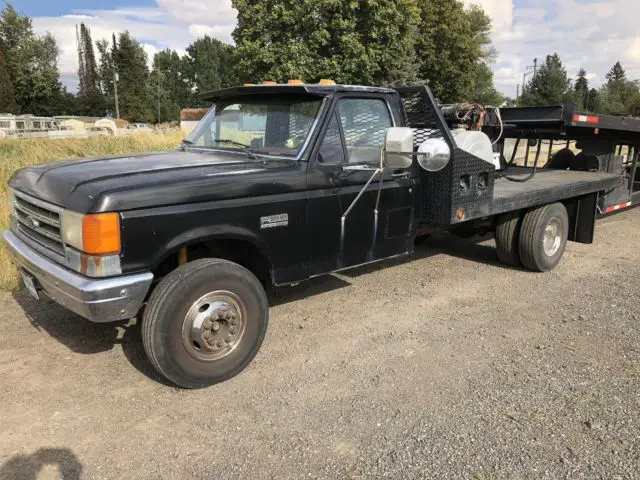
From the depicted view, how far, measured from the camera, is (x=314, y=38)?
27672 mm

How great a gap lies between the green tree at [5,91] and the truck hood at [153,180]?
77416 mm

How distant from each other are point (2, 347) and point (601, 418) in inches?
169

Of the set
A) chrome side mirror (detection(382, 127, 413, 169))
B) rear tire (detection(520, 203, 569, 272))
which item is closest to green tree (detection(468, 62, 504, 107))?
rear tire (detection(520, 203, 569, 272))

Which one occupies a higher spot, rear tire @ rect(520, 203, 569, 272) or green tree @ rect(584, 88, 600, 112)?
green tree @ rect(584, 88, 600, 112)

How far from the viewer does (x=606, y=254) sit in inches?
283

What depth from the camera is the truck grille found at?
11.5ft

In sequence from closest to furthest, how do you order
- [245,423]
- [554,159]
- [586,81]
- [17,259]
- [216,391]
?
1. [245,423]
2. [216,391]
3. [17,259]
4. [554,159]
5. [586,81]

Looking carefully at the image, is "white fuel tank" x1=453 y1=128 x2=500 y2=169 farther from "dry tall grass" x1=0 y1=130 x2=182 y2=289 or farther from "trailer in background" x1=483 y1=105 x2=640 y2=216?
"dry tall grass" x1=0 y1=130 x2=182 y2=289

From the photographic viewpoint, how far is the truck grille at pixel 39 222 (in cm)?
351

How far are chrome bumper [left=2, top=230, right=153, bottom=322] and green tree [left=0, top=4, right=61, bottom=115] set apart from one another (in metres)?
84.9

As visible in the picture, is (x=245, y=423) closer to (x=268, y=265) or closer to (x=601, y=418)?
(x=268, y=265)

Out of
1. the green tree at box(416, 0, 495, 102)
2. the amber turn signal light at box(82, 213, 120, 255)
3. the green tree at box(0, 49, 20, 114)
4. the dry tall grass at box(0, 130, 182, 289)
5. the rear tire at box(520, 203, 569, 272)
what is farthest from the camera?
the green tree at box(0, 49, 20, 114)

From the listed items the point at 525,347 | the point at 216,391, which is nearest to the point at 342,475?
the point at 216,391

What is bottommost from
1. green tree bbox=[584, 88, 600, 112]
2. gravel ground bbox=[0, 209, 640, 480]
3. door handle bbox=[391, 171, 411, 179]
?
gravel ground bbox=[0, 209, 640, 480]
